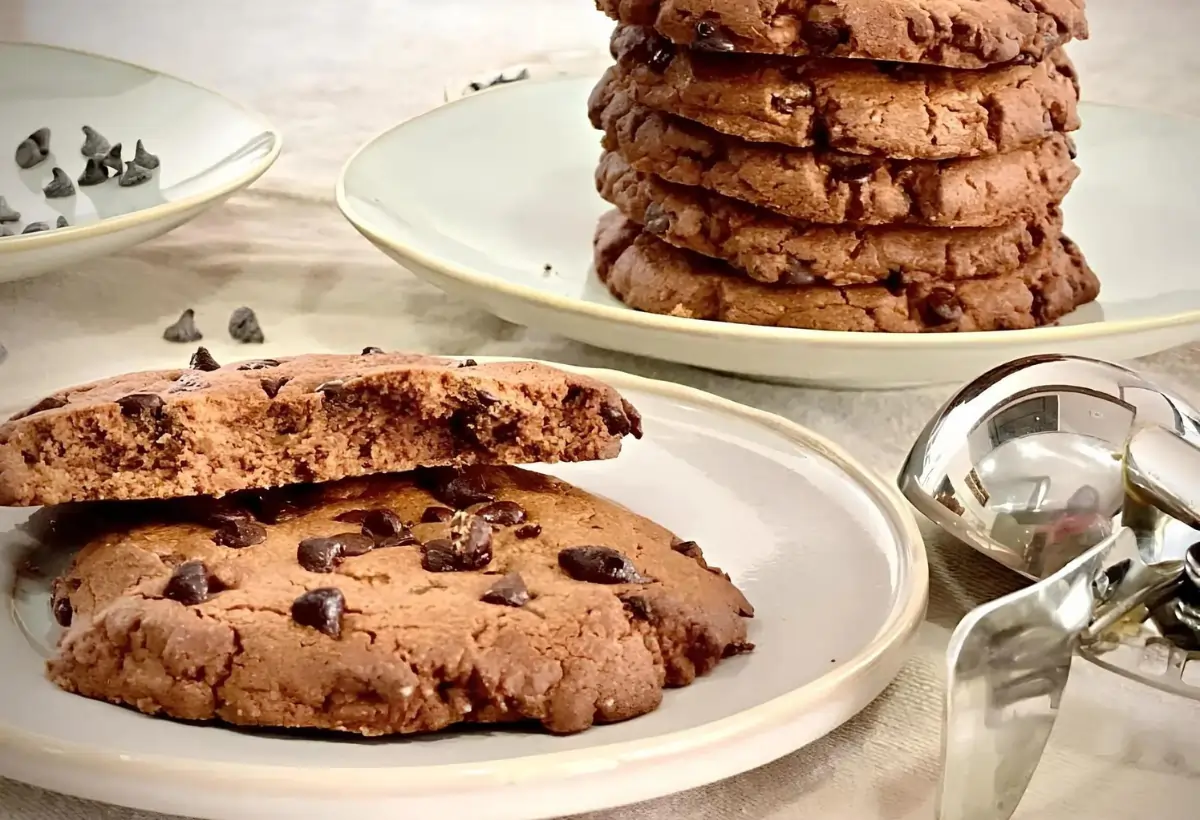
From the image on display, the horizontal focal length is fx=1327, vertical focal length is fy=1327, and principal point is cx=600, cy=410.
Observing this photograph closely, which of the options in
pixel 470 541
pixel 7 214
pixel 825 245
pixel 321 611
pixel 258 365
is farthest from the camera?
pixel 7 214

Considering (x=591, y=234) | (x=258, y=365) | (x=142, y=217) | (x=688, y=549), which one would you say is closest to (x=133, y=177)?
(x=142, y=217)

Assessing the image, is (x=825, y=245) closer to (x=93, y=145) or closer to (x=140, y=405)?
(x=140, y=405)

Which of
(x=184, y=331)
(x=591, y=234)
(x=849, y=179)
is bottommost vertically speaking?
(x=184, y=331)

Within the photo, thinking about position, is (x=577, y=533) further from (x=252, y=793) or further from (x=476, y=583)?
(x=252, y=793)

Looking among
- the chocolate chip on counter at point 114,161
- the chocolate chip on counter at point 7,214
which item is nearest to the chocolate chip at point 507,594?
the chocolate chip on counter at point 7,214

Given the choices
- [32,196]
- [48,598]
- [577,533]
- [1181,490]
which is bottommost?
[32,196]

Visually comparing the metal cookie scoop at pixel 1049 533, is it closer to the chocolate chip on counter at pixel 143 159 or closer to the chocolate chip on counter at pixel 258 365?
the chocolate chip on counter at pixel 258 365

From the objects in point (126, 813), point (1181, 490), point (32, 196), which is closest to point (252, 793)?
point (126, 813)

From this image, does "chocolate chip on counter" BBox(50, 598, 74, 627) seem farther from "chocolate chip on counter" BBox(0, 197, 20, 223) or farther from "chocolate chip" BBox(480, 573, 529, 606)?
"chocolate chip on counter" BBox(0, 197, 20, 223)
